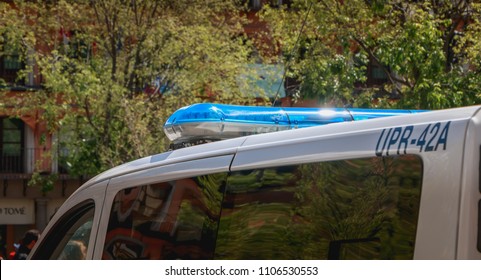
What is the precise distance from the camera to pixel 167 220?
4738 mm

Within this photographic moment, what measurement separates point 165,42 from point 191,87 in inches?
48.3

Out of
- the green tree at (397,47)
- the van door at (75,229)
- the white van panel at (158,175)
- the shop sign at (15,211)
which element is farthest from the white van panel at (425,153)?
the shop sign at (15,211)

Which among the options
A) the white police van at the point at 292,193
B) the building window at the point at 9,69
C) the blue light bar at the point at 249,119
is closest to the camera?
the white police van at the point at 292,193

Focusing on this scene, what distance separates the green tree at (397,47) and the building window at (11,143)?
63.4 feet

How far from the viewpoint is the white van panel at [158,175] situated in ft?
14.4

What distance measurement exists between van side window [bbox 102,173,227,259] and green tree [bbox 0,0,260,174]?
1901 cm

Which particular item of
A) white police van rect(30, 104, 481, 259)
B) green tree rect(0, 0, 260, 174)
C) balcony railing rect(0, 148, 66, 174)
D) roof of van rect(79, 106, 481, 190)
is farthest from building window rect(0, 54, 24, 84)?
roof of van rect(79, 106, 481, 190)

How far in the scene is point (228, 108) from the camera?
16.9 feet

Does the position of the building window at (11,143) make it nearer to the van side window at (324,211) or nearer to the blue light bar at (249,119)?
the blue light bar at (249,119)

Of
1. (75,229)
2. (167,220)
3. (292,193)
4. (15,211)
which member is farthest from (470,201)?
(15,211)

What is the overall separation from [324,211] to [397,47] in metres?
13.4

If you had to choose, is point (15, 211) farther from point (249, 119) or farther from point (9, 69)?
point (249, 119)
